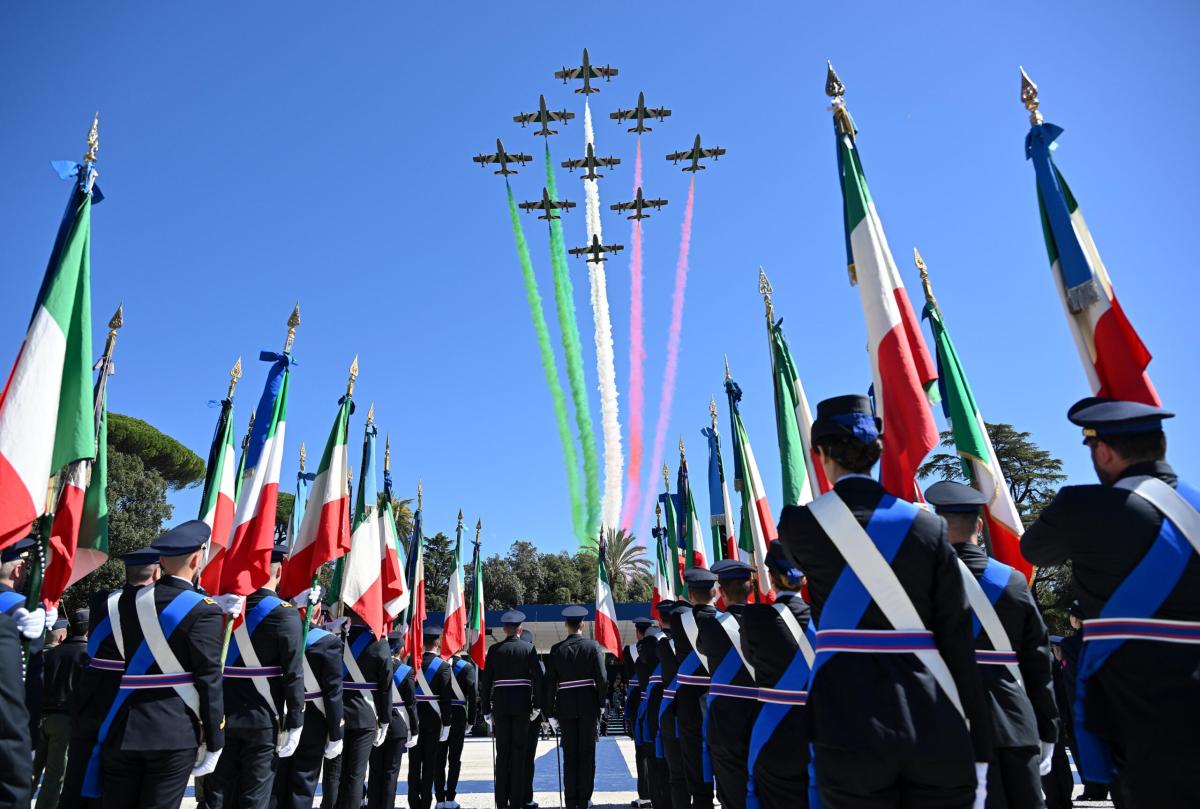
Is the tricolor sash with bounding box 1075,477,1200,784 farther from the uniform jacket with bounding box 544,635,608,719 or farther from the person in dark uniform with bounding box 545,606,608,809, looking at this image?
the uniform jacket with bounding box 544,635,608,719

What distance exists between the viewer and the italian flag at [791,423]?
8539mm

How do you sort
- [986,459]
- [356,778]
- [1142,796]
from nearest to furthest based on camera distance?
[1142,796]
[986,459]
[356,778]

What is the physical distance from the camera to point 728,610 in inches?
249

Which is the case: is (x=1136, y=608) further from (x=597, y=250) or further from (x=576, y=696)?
(x=597, y=250)

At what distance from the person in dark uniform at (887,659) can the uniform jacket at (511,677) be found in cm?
821

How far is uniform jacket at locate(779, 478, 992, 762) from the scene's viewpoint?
106 inches

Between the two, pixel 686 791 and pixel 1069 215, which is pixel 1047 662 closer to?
pixel 1069 215

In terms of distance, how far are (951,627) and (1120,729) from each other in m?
0.73

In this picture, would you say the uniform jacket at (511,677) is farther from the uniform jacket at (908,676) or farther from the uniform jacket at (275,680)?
the uniform jacket at (908,676)

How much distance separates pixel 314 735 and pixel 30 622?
3.27 m

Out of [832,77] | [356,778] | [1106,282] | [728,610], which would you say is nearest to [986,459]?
[1106,282]

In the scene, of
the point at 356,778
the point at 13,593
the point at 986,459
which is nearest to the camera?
the point at 13,593

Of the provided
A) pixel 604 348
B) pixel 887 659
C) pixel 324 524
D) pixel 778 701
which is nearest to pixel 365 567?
pixel 324 524

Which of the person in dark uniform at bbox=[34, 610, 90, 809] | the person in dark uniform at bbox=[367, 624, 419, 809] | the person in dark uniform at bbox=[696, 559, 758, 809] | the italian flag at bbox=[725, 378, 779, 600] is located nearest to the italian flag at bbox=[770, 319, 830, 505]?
the italian flag at bbox=[725, 378, 779, 600]
